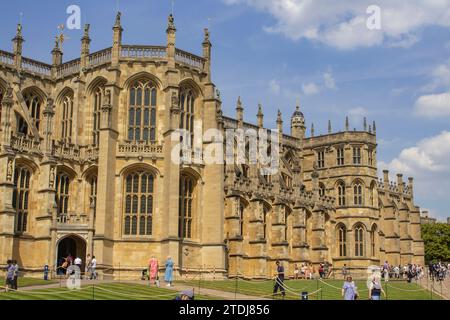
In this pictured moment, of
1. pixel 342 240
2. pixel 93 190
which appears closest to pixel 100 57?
pixel 93 190

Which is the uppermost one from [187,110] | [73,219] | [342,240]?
[187,110]

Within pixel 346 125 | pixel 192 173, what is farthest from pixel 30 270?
pixel 346 125

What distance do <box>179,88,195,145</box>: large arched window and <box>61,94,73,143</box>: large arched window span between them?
897cm

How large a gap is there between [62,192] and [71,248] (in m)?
4.21

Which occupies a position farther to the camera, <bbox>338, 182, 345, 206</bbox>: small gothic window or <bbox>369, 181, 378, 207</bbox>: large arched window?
<bbox>369, 181, 378, 207</bbox>: large arched window

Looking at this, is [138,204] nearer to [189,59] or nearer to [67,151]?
[67,151]

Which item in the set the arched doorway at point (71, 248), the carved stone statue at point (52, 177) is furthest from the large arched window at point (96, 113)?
the arched doorway at point (71, 248)

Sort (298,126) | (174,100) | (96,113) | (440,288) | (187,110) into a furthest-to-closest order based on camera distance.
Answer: (298,126)
(187,110)
(96,113)
(174,100)
(440,288)

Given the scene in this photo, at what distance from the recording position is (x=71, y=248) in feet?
161

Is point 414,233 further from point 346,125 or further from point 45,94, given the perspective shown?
point 45,94

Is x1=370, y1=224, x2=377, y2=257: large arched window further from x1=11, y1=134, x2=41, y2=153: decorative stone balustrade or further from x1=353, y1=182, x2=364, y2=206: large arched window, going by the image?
x1=11, y1=134, x2=41, y2=153: decorative stone balustrade

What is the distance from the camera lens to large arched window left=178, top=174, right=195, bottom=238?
5006 cm

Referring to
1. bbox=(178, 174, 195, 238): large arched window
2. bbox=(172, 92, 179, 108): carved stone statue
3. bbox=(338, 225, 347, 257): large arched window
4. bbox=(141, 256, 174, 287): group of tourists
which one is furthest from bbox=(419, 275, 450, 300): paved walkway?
bbox=(172, 92, 179, 108): carved stone statue

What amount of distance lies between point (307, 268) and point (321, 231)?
7289mm
